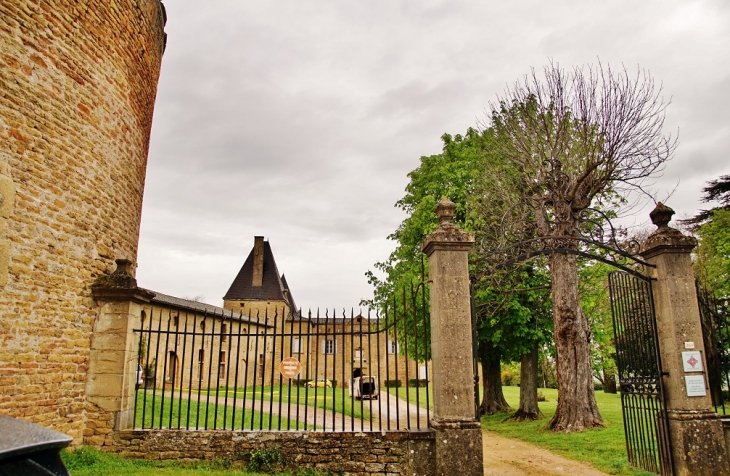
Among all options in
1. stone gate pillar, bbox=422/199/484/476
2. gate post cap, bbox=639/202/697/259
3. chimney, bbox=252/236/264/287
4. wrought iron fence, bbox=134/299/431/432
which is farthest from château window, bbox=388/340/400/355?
chimney, bbox=252/236/264/287

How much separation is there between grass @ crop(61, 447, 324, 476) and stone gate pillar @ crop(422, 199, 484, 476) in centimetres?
183

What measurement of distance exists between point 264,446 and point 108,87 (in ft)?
23.1

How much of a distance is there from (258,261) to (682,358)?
A: 43.5 metres

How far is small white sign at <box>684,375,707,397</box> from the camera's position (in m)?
6.73

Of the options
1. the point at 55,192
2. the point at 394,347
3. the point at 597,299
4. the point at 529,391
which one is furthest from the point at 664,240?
the point at 529,391

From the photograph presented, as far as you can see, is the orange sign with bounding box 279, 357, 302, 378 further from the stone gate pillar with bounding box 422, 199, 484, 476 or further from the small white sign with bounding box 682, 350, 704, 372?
the small white sign with bounding box 682, 350, 704, 372

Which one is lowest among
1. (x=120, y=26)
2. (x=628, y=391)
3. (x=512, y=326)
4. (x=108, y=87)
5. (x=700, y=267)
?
(x=628, y=391)

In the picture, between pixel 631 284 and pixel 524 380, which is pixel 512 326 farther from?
pixel 631 284

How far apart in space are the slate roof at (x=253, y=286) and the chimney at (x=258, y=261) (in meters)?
0.44

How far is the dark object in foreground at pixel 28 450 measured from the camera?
48.4 inches

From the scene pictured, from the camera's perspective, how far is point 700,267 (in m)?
18.0

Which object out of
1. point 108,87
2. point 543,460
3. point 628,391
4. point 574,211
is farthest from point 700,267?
point 108,87

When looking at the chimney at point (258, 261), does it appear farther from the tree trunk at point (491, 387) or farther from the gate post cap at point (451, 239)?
the gate post cap at point (451, 239)

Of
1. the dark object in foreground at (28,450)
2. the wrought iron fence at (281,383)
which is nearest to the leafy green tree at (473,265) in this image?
the wrought iron fence at (281,383)
